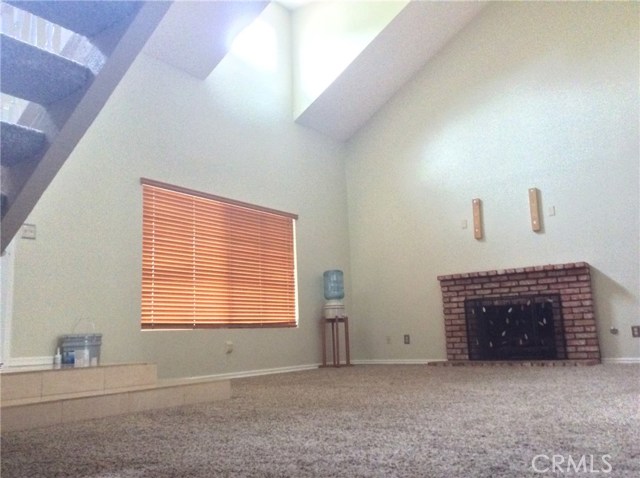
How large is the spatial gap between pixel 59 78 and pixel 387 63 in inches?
202

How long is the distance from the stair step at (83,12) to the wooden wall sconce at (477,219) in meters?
5.02

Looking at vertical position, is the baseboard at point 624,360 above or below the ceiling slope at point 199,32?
below

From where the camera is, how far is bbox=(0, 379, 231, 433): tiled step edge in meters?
2.33

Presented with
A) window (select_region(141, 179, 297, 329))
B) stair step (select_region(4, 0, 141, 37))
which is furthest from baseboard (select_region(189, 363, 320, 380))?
stair step (select_region(4, 0, 141, 37))

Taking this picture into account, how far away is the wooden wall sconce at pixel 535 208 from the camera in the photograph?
18.5 ft

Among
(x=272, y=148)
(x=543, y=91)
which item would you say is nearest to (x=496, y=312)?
(x=543, y=91)

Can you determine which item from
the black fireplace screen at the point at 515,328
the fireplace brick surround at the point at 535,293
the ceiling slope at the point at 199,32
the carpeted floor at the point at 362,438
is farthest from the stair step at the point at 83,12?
the black fireplace screen at the point at 515,328

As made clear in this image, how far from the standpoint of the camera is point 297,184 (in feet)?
20.5

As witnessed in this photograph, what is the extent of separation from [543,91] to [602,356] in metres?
2.87

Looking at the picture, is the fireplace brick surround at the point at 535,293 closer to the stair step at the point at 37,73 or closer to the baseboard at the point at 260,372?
the baseboard at the point at 260,372

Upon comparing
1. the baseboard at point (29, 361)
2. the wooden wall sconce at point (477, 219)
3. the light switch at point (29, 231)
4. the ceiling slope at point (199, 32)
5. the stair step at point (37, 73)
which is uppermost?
the ceiling slope at point (199, 32)

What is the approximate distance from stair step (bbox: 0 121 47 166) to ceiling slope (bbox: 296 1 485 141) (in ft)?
15.4

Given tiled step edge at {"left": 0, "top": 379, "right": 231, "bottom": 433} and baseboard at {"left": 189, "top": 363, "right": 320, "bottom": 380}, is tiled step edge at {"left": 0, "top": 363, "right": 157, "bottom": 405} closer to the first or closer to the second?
tiled step edge at {"left": 0, "top": 379, "right": 231, "bottom": 433}

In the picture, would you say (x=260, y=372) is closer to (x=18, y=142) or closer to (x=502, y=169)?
(x=502, y=169)
